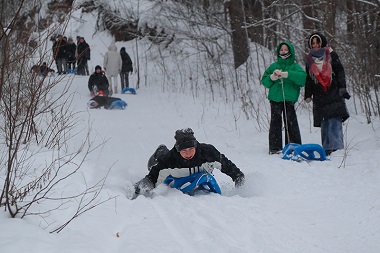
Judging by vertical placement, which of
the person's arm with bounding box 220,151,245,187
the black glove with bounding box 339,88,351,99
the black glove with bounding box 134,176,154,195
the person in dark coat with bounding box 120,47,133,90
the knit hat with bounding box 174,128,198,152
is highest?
the person in dark coat with bounding box 120,47,133,90

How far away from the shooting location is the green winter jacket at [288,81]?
6.41 m

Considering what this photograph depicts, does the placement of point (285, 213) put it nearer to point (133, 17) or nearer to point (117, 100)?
point (117, 100)

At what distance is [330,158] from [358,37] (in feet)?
10.8

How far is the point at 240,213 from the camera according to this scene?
3.83m

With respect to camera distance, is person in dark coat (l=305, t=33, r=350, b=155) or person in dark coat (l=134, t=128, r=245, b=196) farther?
person in dark coat (l=305, t=33, r=350, b=155)

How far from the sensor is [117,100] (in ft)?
40.7

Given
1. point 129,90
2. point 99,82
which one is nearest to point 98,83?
point 99,82

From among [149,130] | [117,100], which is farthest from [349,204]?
[117,100]

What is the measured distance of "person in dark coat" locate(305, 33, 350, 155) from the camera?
6.26 m

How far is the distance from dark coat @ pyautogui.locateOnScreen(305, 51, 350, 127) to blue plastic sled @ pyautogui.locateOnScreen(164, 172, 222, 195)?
235cm

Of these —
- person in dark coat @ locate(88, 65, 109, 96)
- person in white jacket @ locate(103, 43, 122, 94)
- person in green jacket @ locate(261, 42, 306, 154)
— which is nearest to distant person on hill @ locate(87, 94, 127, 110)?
person in dark coat @ locate(88, 65, 109, 96)

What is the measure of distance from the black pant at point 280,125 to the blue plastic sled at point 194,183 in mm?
1979

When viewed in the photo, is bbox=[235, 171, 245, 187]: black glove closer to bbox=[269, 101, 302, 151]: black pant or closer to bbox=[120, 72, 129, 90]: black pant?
bbox=[269, 101, 302, 151]: black pant

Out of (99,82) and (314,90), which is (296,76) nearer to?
(314,90)
